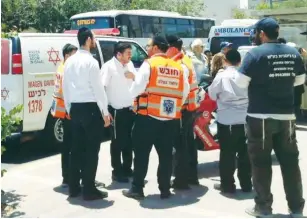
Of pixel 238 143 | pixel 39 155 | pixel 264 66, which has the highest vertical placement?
pixel 264 66

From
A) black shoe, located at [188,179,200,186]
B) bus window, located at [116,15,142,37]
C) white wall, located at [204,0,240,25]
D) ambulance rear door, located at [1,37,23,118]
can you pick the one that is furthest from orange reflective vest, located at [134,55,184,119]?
white wall, located at [204,0,240,25]

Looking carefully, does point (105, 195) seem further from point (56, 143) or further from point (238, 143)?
point (56, 143)

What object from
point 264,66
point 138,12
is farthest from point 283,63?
point 138,12

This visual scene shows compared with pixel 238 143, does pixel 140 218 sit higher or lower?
lower

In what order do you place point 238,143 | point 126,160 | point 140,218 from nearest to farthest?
point 140,218 < point 238,143 < point 126,160

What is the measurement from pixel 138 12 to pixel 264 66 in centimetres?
1671

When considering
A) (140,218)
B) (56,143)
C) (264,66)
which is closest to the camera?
(264,66)

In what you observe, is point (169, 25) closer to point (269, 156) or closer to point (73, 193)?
point (73, 193)

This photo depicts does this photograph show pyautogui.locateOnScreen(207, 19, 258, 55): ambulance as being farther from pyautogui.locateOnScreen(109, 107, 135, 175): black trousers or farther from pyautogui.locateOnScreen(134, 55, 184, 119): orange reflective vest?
pyautogui.locateOnScreen(134, 55, 184, 119): orange reflective vest

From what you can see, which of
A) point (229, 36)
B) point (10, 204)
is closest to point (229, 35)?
point (229, 36)

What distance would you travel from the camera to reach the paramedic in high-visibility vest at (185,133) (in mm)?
5695

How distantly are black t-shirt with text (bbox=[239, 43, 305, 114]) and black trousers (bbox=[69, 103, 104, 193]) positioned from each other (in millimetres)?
1698

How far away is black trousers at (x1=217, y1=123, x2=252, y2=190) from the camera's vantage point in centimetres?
567

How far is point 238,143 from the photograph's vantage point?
572 centimetres
